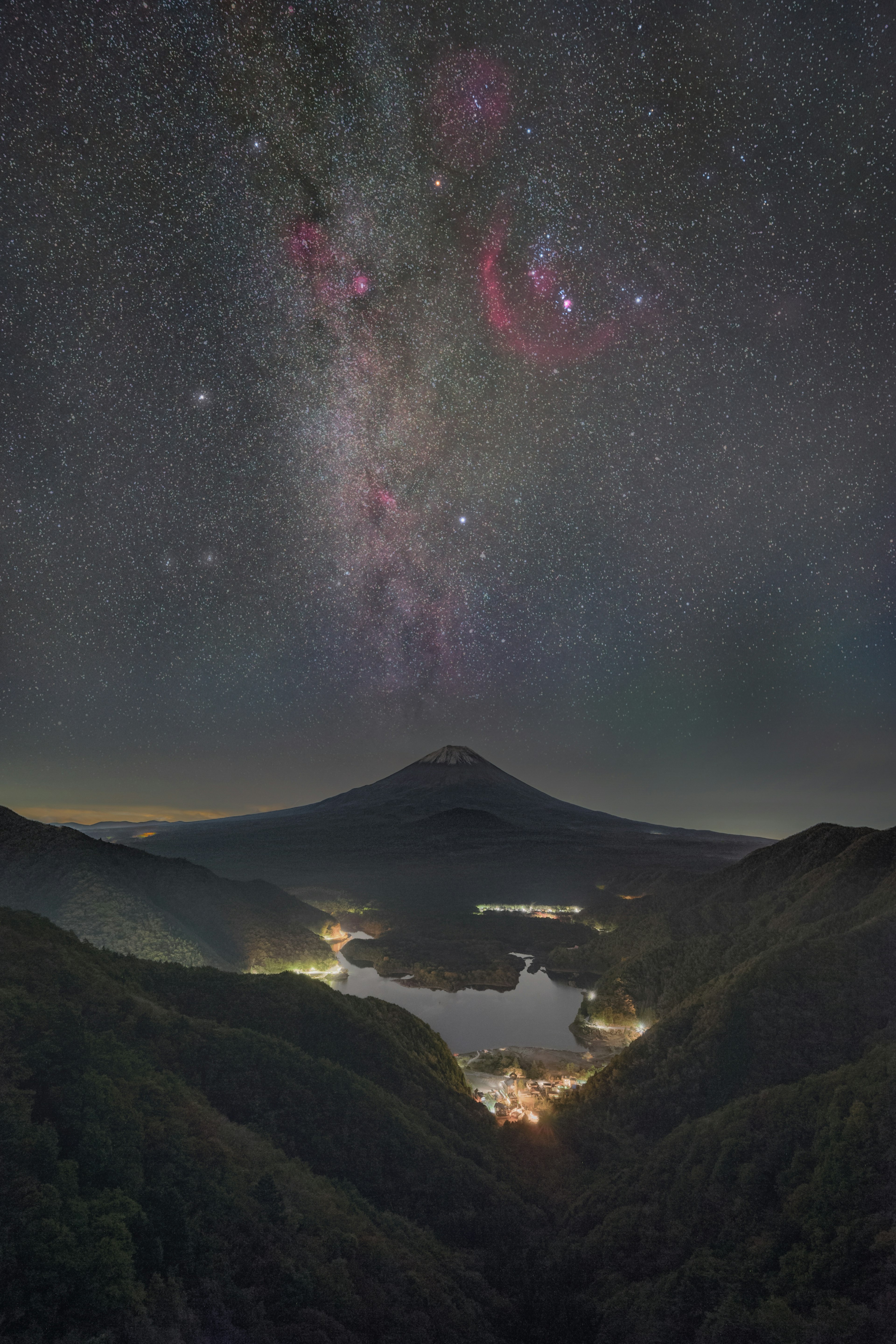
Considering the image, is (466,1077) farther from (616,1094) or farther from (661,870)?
(661,870)

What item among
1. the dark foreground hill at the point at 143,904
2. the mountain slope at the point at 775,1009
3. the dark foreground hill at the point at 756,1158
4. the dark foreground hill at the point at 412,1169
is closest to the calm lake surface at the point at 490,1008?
the dark foreground hill at the point at 143,904

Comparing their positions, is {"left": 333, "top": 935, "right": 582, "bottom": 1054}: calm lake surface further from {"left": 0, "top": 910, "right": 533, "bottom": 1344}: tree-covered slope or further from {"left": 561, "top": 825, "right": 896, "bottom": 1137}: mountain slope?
{"left": 0, "top": 910, "right": 533, "bottom": 1344}: tree-covered slope

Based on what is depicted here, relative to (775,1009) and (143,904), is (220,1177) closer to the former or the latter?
(775,1009)

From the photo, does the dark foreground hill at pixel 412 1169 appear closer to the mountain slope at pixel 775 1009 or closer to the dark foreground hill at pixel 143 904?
the mountain slope at pixel 775 1009

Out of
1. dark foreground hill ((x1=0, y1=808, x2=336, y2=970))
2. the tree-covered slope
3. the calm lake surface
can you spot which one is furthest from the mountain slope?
dark foreground hill ((x1=0, y1=808, x2=336, y2=970))

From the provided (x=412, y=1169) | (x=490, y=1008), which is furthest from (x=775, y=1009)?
(x=490, y=1008)

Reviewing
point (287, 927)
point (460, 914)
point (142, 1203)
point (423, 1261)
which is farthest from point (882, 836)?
point (460, 914)
